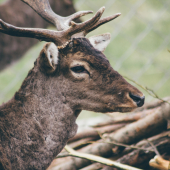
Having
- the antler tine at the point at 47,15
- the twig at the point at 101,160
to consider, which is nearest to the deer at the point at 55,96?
the antler tine at the point at 47,15

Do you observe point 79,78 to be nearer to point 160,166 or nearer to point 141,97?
point 141,97

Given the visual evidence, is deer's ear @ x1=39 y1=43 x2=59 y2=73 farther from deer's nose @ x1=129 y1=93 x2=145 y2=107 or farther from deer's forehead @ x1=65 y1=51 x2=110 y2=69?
deer's nose @ x1=129 y1=93 x2=145 y2=107

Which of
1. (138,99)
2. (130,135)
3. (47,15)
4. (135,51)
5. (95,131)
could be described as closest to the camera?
(138,99)

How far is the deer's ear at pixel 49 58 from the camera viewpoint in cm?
194

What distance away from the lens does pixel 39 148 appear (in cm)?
197

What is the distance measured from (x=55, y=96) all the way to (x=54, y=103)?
0.05m

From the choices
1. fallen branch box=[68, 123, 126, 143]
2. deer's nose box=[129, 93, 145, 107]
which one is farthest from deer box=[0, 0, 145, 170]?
fallen branch box=[68, 123, 126, 143]

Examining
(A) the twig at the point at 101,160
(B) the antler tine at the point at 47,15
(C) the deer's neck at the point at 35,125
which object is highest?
(B) the antler tine at the point at 47,15

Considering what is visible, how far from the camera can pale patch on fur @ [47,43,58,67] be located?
1.95m

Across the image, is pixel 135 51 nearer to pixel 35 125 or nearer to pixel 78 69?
pixel 78 69

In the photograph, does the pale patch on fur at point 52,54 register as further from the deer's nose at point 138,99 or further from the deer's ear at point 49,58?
the deer's nose at point 138,99

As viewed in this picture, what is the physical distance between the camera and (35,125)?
78.6 inches

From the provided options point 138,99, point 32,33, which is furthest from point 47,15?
point 138,99

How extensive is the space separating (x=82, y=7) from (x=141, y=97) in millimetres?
5696
